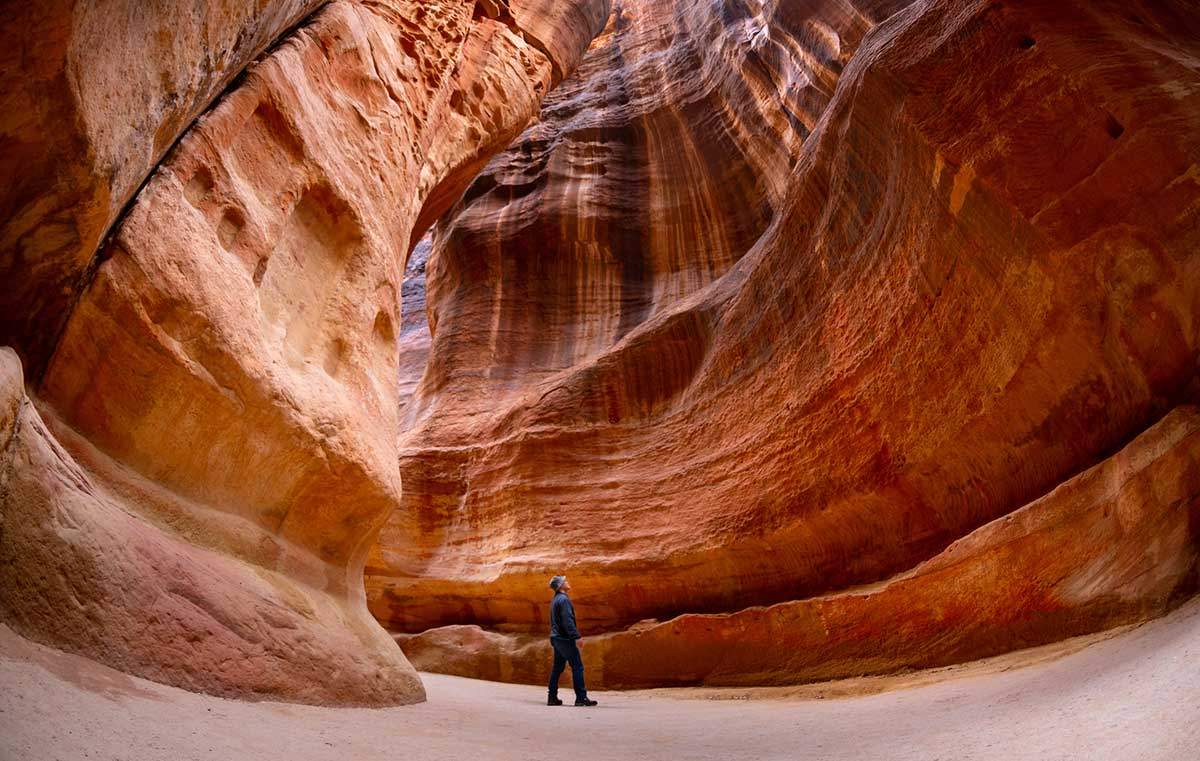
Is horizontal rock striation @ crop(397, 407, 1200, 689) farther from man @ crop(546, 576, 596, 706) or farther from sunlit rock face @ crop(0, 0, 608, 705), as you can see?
sunlit rock face @ crop(0, 0, 608, 705)

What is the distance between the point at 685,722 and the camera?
4.57 metres

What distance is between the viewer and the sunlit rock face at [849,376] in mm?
5434

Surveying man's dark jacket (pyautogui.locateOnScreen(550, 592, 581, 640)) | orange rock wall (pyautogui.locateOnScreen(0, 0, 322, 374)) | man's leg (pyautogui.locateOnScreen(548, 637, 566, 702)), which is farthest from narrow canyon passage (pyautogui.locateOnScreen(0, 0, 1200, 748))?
man's dark jacket (pyautogui.locateOnScreen(550, 592, 581, 640))

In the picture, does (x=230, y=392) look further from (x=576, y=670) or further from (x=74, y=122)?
(x=576, y=670)

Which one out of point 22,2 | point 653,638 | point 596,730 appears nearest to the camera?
point 22,2

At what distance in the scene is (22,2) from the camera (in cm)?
238

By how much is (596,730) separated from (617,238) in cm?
1249

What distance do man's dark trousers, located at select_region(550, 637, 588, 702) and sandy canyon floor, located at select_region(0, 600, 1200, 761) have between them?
36 cm

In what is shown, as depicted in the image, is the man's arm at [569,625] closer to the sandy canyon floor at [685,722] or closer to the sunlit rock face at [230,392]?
the sandy canyon floor at [685,722]

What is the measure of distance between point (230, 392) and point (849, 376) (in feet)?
19.5

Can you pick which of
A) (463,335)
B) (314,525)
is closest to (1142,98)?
(314,525)

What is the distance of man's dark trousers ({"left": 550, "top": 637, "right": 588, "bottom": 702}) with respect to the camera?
5.59 m

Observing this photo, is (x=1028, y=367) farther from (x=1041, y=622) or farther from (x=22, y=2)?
(x=22, y=2)

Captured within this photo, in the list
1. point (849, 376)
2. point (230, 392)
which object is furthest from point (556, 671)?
point (849, 376)
